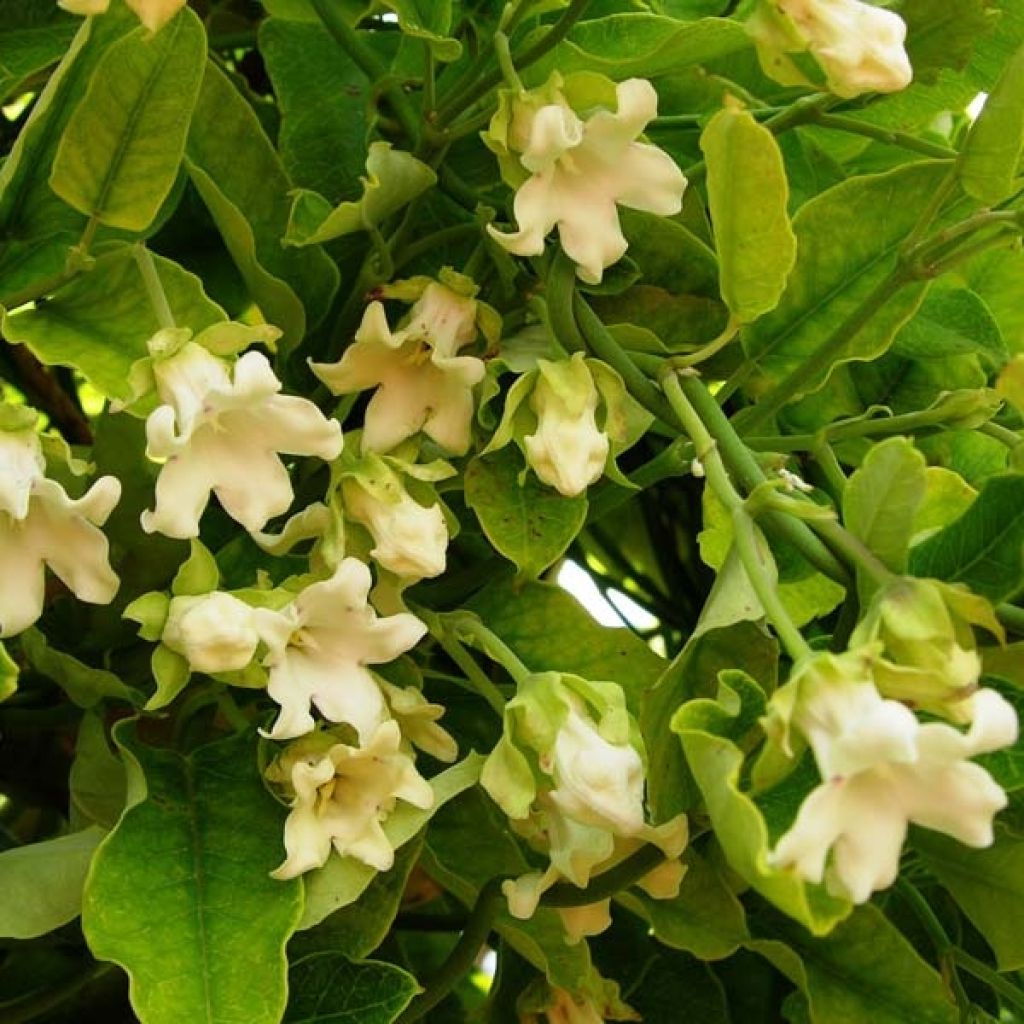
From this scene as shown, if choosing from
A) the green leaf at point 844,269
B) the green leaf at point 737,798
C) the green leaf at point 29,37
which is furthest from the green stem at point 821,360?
the green leaf at point 29,37

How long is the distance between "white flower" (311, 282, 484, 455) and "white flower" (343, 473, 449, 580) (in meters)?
0.03

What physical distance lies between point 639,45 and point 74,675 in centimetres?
23

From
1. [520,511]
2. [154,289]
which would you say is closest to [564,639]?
[520,511]

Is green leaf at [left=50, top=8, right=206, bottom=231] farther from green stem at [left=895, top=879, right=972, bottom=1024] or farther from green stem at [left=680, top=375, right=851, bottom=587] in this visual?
green stem at [left=895, top=879, right=972, bottom=1024]

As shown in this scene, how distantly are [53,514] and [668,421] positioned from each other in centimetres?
15

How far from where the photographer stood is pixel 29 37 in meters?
0.56

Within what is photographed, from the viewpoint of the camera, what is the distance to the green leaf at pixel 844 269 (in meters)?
0.49

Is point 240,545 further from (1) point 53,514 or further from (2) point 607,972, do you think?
(2) point 607,972

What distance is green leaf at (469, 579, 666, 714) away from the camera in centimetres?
50

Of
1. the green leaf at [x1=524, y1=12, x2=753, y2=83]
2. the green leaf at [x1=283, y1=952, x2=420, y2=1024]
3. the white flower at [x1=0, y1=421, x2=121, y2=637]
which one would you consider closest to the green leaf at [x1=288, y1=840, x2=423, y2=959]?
the green leaf at [x1=283, y1=952, x2=420, y2=1024]

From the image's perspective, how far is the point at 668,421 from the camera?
18.2 inches

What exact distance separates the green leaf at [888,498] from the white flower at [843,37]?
91 millimetres

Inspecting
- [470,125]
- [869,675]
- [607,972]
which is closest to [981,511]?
[869,675]

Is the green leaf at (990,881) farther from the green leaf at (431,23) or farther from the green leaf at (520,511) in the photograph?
the green leaf at (431,23)
